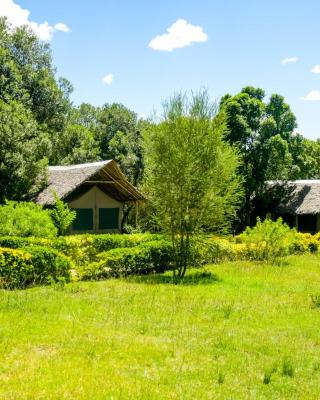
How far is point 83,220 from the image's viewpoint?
2648cm

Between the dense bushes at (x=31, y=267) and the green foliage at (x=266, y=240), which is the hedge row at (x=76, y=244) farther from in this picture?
the green foliage at (x=266, y=240)

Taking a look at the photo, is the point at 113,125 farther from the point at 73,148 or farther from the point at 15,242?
the point at 15,242

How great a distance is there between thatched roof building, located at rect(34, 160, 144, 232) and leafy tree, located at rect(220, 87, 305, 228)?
8.30 meters

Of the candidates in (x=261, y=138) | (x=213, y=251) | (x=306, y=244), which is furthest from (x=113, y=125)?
(x=213, y=251)

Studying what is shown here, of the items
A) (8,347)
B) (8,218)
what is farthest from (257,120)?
(8,347)

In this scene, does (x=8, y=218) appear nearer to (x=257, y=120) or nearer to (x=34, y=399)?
(x=34, y=399)

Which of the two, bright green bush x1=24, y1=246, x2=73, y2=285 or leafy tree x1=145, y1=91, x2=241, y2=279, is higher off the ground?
leafy tree x1=145, y1=91, x2=241, y2=279

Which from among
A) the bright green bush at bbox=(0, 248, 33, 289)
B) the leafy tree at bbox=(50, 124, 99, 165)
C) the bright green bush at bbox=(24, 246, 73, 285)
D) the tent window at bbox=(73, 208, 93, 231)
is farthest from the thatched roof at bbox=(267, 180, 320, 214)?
the bright green bush at bbox=(0, 248, 33, 289)

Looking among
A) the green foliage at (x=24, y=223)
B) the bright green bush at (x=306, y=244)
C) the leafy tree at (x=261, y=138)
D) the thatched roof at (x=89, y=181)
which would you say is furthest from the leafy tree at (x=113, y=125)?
the green foliage at (x=24, y=223)

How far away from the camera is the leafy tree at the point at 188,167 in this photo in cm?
1566

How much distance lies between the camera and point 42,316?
9.50m

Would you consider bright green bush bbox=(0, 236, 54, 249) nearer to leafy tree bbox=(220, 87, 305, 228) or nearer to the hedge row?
the hedge row

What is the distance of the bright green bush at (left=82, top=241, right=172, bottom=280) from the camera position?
15327 mm

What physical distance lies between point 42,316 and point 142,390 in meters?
4.11
